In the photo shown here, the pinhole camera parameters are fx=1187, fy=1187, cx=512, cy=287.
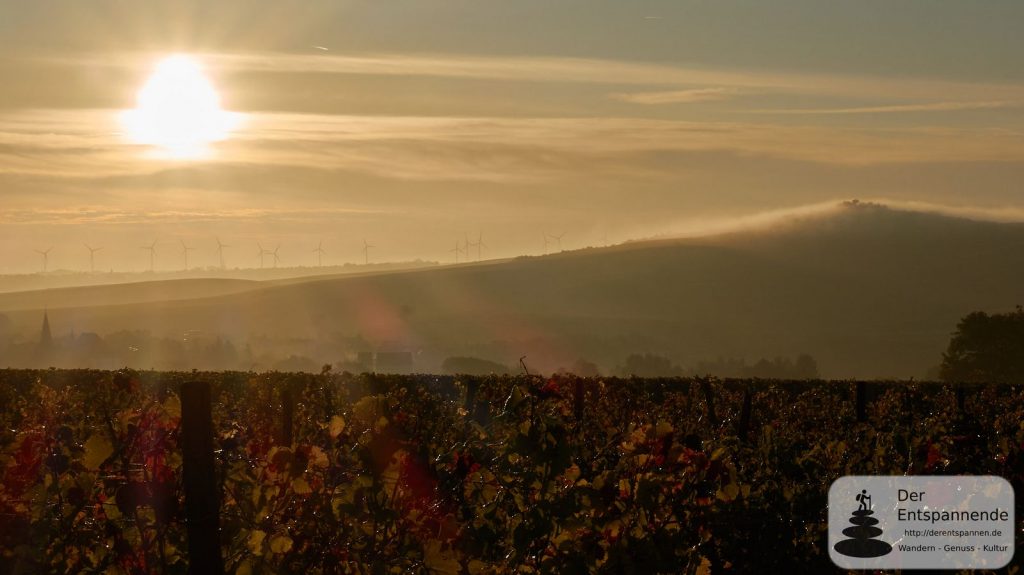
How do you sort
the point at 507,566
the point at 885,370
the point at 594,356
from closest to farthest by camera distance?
the point at 507,566 < the point at 885,370 < the point at 594,356

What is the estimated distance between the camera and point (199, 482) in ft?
18.5

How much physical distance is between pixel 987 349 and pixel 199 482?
6136 cm

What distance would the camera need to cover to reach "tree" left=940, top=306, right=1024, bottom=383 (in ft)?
197

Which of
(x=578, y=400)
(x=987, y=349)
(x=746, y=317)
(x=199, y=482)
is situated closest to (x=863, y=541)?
(x=199, y=482)

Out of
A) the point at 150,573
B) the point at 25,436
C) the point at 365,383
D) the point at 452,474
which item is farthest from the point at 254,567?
the point at 365,383

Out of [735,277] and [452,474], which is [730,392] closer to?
[452,474]

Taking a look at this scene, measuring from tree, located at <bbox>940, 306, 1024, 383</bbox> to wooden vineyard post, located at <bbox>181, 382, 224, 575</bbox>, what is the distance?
192 ft

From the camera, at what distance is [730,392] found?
95.1 feet

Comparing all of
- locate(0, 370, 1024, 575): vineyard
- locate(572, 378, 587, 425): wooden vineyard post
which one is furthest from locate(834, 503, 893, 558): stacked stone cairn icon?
locate(572, 378, 587, 425): wooden vineyard post

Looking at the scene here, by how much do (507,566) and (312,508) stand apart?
1211 mm

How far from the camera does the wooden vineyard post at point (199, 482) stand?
5.64 metres

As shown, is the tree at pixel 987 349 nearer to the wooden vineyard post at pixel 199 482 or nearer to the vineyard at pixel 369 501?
the vineyard at pixel 369 501

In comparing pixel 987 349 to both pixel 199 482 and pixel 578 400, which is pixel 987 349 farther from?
pixel 199 482

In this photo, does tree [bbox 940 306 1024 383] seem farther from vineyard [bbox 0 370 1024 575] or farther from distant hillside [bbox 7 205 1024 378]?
distant hillside [bbox 7 205 1024 378]
